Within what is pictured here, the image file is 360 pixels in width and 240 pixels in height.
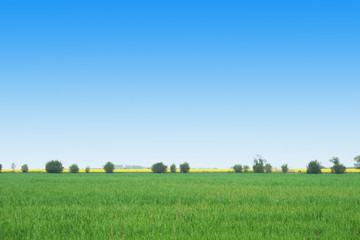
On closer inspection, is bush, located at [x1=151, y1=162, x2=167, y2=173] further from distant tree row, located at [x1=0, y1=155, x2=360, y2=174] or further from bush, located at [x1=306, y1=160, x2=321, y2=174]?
bush, located at [x1=306, y1=160, x2=321, y2=174]

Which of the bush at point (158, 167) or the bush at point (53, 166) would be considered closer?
the bush at point (53, 166)

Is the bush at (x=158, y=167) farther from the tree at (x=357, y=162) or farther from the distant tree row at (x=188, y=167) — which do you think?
the tree at (x=357, y=162)

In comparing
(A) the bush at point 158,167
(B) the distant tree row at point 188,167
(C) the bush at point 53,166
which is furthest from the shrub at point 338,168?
(C) the bush at point 53,166

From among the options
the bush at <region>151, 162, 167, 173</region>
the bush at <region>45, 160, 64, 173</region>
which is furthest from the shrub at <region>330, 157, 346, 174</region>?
the bush at <region>45, 160, 64, 173</region>

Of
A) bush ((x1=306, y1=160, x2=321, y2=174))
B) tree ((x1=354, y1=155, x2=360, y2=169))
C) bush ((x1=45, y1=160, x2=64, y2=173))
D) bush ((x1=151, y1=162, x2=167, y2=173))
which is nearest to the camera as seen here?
bush ((x1=306, y1=160, x2=321, y2=174))

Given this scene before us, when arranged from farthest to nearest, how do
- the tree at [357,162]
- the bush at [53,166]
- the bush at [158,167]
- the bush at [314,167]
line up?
the tree at [357,162]
the bush at [158,167]
the bush at [53,166]
the bush at [314,167]

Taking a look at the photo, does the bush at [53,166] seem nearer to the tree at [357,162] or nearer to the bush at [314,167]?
the bush at [314,167]

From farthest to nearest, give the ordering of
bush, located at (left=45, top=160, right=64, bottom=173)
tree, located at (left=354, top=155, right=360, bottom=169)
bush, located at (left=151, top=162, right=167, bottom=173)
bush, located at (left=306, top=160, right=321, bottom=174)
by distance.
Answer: tree, located at (left=354, top=155, right=360, bottom=169)
bush, located at (left=151, top=162, right=167, bottom=173)
bush, located at (left=45, top=160, right=64, bottom=173)
bush, located at (left=306, top=160, right=321, bottom=174)

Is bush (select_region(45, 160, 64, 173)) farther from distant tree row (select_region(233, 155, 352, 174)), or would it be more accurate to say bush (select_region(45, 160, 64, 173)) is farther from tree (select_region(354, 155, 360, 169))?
tree (select_region(354, 155, 360, 169))

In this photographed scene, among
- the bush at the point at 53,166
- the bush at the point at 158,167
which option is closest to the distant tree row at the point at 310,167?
the bush at the point at 158,167

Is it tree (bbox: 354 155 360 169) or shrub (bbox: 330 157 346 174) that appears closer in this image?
shrub (bbox: 330 157 346 174)

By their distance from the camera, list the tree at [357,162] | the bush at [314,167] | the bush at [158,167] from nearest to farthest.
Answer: the bush at [314,167], the bush at [158,167], the tree at [357,162]

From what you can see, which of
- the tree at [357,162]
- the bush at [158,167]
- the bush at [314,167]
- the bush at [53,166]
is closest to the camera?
the bush at [314,167]

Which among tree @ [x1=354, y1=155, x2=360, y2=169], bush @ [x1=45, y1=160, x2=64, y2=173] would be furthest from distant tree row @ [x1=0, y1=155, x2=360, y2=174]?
tree @ [x1=354, y1=155, x2=360, y2=169]
